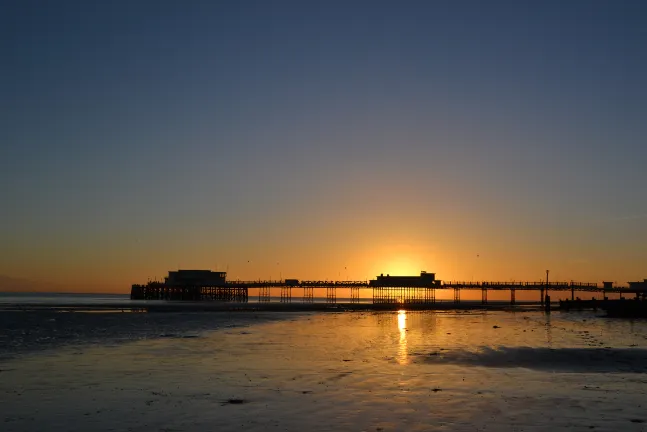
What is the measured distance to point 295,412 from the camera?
1769 cm

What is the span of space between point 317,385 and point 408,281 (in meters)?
175

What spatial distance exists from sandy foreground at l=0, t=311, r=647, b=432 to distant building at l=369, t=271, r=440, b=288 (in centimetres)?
15534

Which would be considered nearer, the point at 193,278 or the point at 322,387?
the point at 322,387

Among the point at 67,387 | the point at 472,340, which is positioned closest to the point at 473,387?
the point at 67,387

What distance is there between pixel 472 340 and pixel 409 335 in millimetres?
6439

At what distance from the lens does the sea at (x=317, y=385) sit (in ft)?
54.6

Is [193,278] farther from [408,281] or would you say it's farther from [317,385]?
[317,385]

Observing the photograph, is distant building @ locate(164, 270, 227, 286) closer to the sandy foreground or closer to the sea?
the sea

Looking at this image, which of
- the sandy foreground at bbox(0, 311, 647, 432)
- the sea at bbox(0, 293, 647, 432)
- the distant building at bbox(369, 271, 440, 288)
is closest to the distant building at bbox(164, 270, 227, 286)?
the distant building at bbox(369, 271, 440, 288)

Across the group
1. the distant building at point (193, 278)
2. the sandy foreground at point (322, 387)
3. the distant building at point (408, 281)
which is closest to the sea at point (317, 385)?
the sandy foreground at point (322, 387)

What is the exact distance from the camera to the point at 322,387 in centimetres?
2211

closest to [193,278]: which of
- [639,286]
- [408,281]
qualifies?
[408,281]

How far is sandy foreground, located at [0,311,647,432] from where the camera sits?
54.5 feet

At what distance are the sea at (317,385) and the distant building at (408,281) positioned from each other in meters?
153
